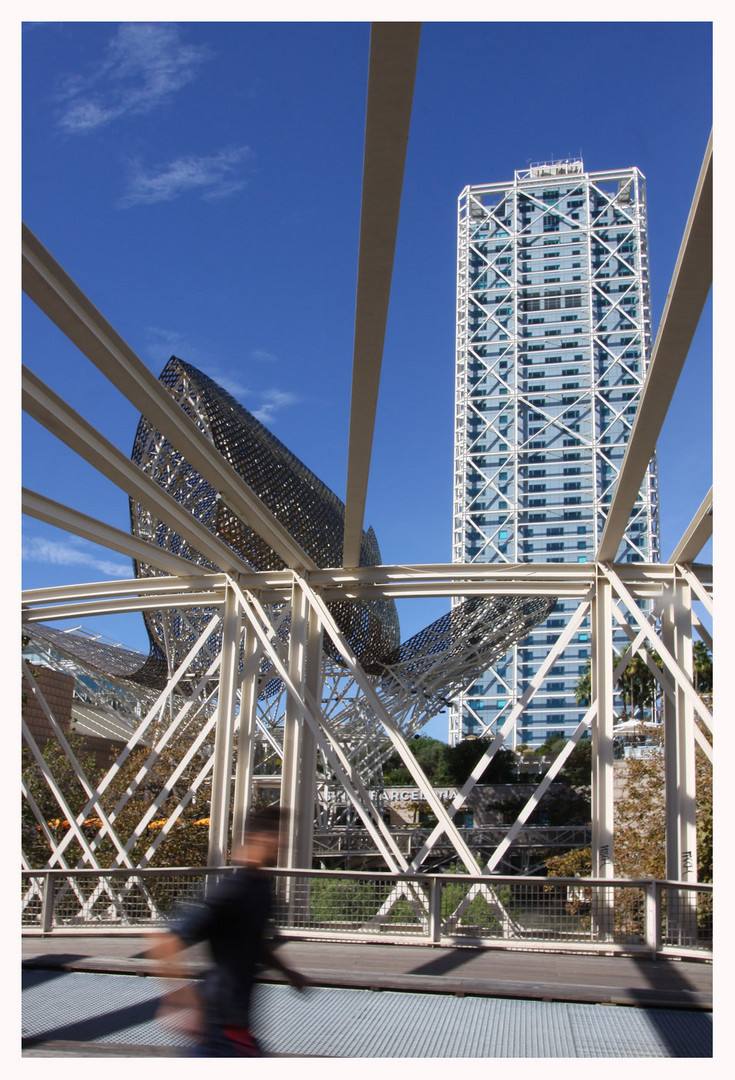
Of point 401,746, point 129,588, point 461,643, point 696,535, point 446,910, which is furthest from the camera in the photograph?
point 461,643

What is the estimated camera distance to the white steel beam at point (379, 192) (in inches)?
178

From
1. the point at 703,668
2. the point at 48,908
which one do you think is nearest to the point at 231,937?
the point at 48,908

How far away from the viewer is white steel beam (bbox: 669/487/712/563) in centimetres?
946

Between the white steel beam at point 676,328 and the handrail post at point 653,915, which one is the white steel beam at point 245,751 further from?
the white steel beam at point 676,328

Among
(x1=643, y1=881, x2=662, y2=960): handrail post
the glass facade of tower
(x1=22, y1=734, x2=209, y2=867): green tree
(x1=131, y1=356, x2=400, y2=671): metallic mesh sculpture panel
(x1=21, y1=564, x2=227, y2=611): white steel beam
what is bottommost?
(x1=22, y1=734, x2=209, y2=867): green tree

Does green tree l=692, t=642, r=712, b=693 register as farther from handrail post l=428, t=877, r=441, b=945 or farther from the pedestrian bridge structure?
handrail post l=428, t=877, r=441, b=945

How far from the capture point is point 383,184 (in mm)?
5320

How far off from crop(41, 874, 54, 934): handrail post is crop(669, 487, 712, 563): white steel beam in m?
7.60

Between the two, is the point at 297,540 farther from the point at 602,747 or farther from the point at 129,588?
the point at 602,747

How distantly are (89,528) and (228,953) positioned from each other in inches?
293

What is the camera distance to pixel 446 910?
346 inches

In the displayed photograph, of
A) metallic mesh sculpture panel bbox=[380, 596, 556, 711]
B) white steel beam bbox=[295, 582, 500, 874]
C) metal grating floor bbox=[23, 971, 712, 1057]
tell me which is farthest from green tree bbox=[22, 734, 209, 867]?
metal grating floor bbox=[23, 971, 712, 1057]

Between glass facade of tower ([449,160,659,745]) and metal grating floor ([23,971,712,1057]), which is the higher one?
glass facade of tower ([449,160,659,745])

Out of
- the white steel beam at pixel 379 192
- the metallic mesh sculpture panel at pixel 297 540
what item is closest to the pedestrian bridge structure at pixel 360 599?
the white steel beam at pixel 379 192
